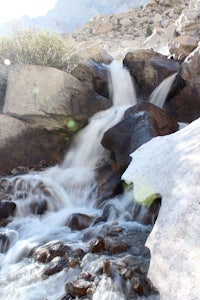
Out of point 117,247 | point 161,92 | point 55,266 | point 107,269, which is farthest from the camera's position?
point 161,92

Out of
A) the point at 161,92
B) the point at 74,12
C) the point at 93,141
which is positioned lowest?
the point at 93,141

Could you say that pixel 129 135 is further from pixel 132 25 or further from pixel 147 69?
pixel 132 25

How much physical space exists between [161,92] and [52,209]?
4.77 m

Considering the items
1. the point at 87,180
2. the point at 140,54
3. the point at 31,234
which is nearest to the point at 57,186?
the point at 87,180

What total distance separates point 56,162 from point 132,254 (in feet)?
13.5

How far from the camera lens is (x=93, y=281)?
10.9 ft

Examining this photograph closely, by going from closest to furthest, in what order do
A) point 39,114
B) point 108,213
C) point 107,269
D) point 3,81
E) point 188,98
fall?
point 107,269 → point 108,213 → point 39,114 → point 3,81 → point 188,98

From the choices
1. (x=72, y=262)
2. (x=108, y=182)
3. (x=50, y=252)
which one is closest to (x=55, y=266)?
(x=72, y=262)

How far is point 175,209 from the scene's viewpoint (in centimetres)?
322

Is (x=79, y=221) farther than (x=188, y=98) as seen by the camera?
No

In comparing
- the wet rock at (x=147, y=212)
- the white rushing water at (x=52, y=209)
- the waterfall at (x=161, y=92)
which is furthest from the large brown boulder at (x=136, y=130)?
the waterfall at (x=161, y=92)

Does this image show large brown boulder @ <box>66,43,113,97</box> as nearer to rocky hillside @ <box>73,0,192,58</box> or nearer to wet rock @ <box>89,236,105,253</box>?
wet rock @ <box>89,236,105,253</box>

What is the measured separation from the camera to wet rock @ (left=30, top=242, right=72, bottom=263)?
3978 millimetres

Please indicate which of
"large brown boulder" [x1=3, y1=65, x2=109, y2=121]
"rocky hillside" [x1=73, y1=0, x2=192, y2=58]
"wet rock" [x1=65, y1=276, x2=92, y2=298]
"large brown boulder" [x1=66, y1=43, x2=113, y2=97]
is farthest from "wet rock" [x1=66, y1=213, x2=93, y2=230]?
"rocky hillside" [x1=73, y1=0, x2=192, y2=58]
